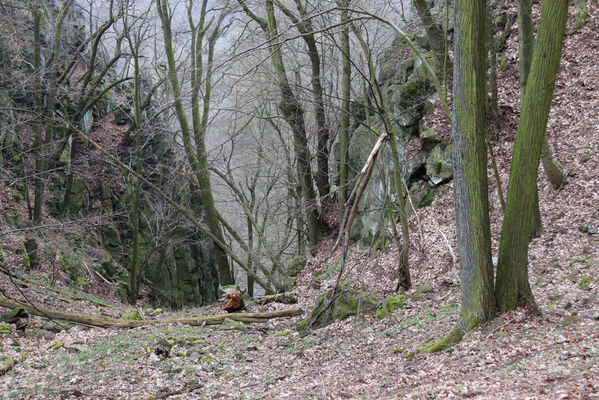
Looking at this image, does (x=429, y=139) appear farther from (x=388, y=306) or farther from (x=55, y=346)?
(x=55, y=346)

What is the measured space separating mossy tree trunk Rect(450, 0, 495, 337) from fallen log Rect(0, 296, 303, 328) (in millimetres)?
5782

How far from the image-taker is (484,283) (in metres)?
5.20

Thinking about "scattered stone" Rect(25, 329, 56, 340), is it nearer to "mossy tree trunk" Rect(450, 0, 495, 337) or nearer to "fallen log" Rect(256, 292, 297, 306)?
"fallen log" Rect(256, 292, 297, 306)

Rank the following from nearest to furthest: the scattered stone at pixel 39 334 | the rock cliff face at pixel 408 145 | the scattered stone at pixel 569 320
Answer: the scattered stone at pixel 569 320 → the scattered stone at pixel 39 334 → the rock cliff face at pixel 408 145

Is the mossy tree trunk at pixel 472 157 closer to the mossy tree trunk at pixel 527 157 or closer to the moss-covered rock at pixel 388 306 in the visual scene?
the mossy tree trunk at pixel 527 157

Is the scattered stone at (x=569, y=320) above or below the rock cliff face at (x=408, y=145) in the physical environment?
below

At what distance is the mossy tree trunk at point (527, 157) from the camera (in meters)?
4.82

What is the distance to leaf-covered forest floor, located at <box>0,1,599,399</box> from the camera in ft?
14.4

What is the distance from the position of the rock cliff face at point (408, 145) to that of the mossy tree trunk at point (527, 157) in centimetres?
683

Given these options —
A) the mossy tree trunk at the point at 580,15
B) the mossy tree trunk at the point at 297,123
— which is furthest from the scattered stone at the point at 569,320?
the mossy tree trunk at the point at 580,15

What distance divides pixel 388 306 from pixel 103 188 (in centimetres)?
1491

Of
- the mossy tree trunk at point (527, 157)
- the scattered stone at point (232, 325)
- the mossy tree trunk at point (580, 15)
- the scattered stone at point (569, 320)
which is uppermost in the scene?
the mossy tree trunk at point (580, 15)

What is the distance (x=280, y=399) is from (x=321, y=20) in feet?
29.3

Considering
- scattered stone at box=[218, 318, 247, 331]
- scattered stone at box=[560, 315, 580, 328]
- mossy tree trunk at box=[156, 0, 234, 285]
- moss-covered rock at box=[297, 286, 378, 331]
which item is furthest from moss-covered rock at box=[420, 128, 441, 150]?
scattered stone at box=[560, 315, 580, 328]
